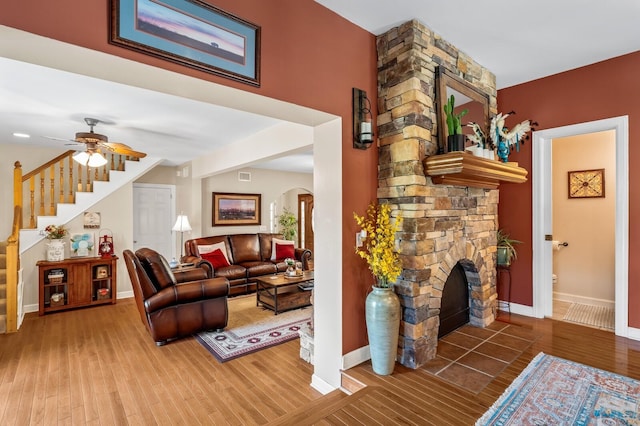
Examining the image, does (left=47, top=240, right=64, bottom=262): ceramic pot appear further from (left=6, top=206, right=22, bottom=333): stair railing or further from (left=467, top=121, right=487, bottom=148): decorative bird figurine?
(left=467, top=121, right=487, bottom=148): decorative bird figurine

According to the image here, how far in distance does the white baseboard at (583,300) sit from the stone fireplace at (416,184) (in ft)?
9.00

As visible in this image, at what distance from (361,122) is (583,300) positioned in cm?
412

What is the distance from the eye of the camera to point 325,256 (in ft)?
7.98

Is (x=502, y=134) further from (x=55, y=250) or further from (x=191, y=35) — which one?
(x=55, y=250)

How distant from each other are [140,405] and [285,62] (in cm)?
273

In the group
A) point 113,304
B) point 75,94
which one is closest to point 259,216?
point 113,304

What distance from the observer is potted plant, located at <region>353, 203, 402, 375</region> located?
221 centimetres

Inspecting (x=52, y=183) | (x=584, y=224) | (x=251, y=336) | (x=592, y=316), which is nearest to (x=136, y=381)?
(x=251, y=336)

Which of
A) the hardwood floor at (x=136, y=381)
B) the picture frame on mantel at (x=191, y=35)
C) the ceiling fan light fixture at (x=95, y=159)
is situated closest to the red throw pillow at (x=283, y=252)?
the hardwood floor at (x=136, y=381)

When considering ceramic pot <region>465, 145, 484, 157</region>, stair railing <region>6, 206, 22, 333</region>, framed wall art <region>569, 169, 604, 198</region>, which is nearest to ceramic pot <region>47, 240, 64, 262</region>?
stair railing <region>6, 206, 22, 333</region>

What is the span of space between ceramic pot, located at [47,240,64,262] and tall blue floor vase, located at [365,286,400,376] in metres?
5.02

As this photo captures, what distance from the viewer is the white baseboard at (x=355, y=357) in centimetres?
235

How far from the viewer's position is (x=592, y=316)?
3684 mm

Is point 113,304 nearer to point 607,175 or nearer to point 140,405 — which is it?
point 140,405
